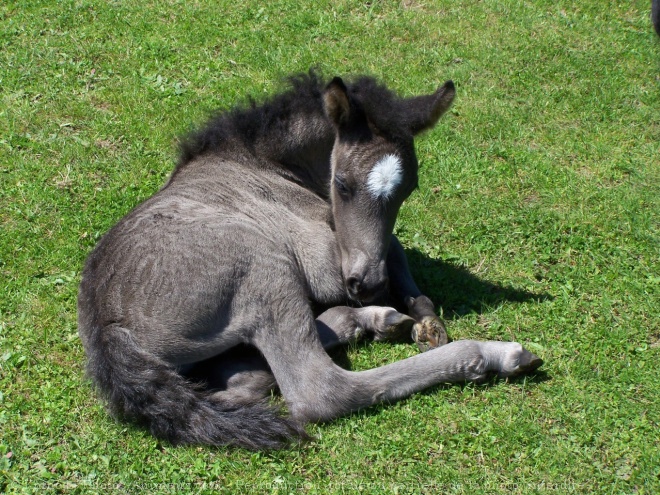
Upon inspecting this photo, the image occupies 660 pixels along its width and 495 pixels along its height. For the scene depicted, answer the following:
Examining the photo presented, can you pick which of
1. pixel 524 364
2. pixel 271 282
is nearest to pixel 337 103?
pixel 271 282

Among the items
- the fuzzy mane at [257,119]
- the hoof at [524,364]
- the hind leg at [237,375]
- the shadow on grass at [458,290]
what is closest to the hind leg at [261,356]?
the hind leg at [237,375]

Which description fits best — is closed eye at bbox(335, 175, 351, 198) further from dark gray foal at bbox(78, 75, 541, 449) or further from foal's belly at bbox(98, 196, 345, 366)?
foal's belly at bbox(98, 196, 345, 366)

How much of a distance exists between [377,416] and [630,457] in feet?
5.27

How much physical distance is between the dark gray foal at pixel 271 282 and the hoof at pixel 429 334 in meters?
0.01

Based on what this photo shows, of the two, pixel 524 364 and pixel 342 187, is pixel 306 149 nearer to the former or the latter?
pixel 342 187

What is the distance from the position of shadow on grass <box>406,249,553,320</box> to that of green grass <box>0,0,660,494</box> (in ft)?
0.08

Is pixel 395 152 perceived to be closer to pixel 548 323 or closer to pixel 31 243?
pixel 548 323

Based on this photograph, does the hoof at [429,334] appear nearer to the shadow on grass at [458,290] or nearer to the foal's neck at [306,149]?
the shadow on grass at [458,290]

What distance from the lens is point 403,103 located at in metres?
5.58

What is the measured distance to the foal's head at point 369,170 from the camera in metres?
5.30

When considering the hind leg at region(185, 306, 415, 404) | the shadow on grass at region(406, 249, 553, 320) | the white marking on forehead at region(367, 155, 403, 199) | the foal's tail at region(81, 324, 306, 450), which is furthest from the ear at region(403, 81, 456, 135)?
the foal's tail at region(81, 324, 306, 450)

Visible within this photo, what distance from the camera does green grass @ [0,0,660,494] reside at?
14.6 feet

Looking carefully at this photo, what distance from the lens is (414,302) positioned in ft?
18.7

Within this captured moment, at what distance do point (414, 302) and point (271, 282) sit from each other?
133 centimetres
